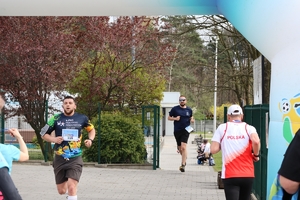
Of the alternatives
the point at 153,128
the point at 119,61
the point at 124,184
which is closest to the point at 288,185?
the point at 124,184

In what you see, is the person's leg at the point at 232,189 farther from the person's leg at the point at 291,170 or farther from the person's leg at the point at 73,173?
the person's leg at the point at 291,170

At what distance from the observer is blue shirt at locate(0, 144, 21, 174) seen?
6043mm

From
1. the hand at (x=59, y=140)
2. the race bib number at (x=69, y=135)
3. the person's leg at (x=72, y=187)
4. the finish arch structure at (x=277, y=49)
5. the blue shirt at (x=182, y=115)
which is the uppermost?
the finish arch structure at (x=277, y=49)

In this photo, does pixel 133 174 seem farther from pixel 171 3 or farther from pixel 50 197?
pixel 171 3

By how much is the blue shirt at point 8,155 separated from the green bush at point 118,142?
40.0ft

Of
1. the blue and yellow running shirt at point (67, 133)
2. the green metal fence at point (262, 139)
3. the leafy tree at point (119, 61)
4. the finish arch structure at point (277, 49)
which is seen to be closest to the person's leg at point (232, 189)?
the finish arch structure at point (277, 49)

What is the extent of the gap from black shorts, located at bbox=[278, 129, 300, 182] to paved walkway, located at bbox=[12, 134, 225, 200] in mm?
8073

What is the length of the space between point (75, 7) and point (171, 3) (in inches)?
62.0

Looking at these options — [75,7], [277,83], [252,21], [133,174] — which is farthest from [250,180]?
[133,174]

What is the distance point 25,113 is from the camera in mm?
20047

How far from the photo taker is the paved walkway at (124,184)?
12.2m

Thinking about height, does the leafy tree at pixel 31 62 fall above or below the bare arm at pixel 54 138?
above

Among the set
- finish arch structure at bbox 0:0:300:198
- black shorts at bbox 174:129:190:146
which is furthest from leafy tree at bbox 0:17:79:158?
finish arch structure at bbox 0:0:300:198

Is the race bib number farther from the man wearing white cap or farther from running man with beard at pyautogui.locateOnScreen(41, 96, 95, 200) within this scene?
the man wearing white cap
